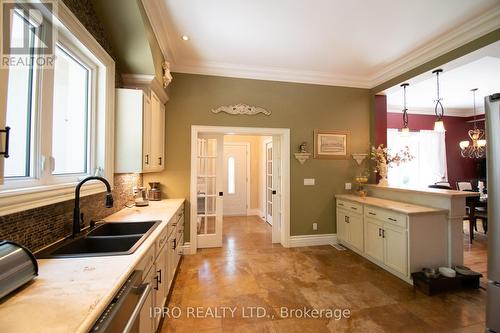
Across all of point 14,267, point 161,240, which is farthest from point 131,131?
point 14,267

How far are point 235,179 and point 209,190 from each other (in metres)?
2.48

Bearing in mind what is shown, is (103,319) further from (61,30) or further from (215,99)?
(215,99)

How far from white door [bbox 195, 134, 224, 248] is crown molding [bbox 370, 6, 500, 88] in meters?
3.10

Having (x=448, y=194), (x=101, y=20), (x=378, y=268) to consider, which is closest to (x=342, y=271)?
(x=378, y=268)

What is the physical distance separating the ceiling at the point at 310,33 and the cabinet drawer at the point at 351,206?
7.49 ft

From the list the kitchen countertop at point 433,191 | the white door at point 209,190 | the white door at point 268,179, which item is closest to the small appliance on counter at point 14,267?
the white door at point 209,190

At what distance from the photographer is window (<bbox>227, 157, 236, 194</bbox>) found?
614 centimetres

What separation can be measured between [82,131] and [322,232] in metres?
3.81

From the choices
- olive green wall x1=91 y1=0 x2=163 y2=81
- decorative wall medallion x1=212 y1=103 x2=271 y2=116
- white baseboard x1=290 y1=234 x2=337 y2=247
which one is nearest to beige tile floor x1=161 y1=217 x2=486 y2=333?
white baseboard x1=290 y1=234 x2=337 y2=247

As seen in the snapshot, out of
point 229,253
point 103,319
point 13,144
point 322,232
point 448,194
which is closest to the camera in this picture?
point 103,319

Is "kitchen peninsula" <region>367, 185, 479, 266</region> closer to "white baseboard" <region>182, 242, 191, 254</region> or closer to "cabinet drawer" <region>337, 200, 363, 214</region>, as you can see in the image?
"cabinet drawer" <region>337, 200, 363, 214</region>

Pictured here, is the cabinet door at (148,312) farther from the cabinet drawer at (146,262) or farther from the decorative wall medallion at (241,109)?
the decorative wall medallion at (241,109)

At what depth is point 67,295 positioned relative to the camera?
2.94 feet

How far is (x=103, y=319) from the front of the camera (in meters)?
0.83
